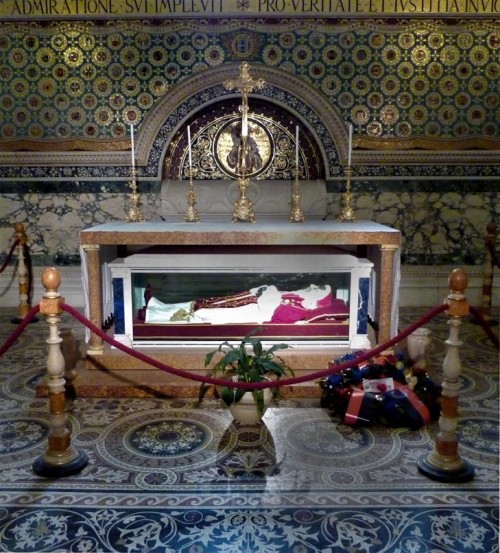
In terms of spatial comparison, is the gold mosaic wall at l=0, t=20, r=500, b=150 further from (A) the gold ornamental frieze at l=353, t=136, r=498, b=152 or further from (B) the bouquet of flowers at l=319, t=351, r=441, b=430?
(B) the bouquet of flowers at l=319, t=351, r=441, b=430

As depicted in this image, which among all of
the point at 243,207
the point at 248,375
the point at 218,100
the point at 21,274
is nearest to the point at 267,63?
the point at 218,100

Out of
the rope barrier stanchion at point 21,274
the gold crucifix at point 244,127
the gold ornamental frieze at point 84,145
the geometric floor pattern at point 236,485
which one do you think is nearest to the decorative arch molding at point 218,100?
the gold ornamental frieze at point 84,145

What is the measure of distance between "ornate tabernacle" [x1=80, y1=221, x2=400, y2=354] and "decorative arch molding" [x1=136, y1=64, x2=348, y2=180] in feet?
8.74

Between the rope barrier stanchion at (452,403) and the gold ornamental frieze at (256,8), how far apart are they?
529 cm

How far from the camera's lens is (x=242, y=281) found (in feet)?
16.3

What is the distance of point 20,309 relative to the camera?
714 cm

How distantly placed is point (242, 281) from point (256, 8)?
429 centimetres

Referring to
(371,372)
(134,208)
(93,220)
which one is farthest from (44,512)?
(93,220)

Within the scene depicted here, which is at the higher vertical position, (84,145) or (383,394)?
(84,145)

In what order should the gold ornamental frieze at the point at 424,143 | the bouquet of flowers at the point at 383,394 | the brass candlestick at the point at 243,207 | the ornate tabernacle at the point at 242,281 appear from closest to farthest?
Result: the bouquet of flowers at the point at 383,394, the ornate tabernacle at the point at 242,281, the brass candlestick at the point at 243,207, the gold ornamental frieze at the point at 424,143

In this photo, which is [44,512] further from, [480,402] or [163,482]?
[480,402]

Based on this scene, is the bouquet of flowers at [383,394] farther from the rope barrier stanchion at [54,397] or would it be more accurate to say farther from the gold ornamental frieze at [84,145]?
the gold ornamental frieze at [84,145]

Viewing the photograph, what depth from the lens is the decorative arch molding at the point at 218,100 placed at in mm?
7285

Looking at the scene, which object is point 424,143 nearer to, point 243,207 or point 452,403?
point 243,207
